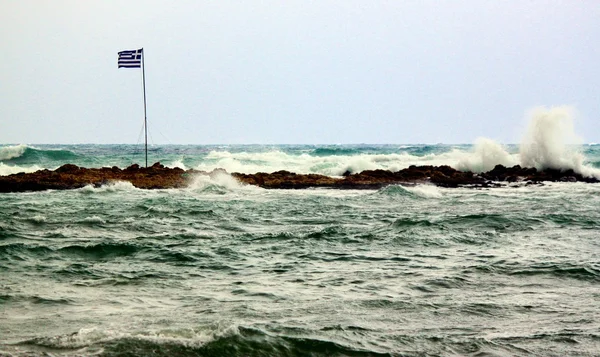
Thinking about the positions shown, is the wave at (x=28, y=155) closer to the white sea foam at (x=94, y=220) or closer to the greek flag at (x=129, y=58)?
the greek flag at (x=129, y=58)

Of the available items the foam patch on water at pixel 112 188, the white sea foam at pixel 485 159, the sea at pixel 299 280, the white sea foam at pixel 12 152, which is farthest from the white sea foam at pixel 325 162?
the sea at pixel 299 280

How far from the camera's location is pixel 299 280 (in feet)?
29.3

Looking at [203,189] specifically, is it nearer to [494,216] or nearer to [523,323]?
[494,216]

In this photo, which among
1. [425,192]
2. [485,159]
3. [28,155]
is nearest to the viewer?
[425,192]

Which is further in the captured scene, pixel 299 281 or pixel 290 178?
pixel 290 178

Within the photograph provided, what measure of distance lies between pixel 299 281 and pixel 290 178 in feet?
63.8

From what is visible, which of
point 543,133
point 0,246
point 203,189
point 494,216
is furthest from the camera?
point 543,133

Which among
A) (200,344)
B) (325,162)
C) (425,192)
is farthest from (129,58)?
(200,344)

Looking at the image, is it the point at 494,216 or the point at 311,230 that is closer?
the point at 311,230

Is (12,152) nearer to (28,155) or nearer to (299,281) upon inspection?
(28,155)

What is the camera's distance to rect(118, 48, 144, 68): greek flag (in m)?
29.6

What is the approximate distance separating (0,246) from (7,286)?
3082mm

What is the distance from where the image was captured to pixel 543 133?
32.3 meters

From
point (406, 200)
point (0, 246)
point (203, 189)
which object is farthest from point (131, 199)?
point (0, 246)
